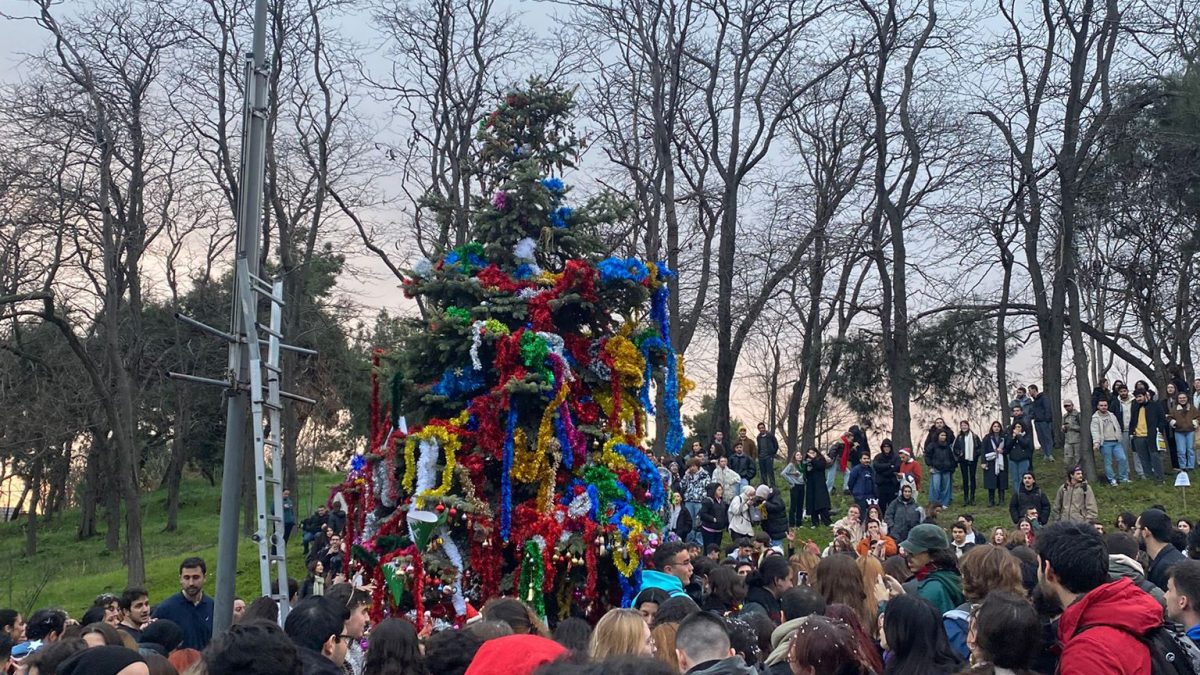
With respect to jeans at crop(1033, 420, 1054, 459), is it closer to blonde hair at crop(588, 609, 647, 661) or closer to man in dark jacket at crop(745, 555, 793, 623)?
man in dark jacket at crop(745, 555, 793, 623)

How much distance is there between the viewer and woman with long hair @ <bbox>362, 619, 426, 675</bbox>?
5.38m

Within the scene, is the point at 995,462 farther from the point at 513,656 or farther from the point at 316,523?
the point at 513,656

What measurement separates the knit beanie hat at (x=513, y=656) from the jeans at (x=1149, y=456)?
21315mm

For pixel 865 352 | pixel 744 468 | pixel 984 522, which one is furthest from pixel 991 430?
pixel 865 352

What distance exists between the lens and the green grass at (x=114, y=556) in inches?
936

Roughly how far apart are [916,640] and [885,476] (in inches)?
620

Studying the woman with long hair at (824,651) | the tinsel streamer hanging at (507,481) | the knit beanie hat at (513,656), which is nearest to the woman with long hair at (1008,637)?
the woman with long hair at (824,651)

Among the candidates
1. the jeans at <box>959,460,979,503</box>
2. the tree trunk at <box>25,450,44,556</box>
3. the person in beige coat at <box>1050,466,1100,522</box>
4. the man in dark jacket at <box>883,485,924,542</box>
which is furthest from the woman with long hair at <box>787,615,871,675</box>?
the tree trunk at <box>25,450,44,556</box>

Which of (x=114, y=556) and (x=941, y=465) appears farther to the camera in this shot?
(x=114, y=556)

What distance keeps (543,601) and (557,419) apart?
159cm

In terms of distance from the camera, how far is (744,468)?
2247cm

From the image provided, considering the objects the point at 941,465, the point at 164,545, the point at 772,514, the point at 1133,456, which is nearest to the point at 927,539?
the point at 772,514

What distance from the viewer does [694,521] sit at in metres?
18.9

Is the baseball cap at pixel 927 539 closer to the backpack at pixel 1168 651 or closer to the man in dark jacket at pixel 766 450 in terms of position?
the backpack at pixel 1168 651
